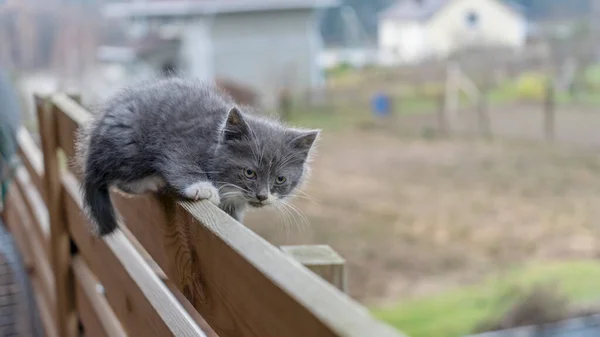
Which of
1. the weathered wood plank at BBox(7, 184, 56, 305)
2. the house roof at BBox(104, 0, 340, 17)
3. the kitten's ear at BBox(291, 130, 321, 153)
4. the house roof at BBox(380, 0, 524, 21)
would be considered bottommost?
the weathered wood plank at BBox(7, 184, 56, 305)

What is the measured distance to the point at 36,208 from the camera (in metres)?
2.07

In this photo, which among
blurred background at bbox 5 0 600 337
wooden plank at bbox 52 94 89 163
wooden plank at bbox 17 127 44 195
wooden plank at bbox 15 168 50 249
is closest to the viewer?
wooden plank at bbox 52 94 89 163

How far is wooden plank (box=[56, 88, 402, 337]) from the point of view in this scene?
0.40 m

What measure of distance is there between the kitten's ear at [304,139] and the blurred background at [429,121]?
2.86m

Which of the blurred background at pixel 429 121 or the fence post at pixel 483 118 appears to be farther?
the fence post at pixel 483 118

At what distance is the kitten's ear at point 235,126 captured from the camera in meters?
0.89

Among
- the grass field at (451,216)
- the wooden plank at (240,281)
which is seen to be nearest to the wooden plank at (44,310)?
the wooden plank at (240,281)

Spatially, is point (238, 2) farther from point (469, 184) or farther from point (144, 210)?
point (144, 210)

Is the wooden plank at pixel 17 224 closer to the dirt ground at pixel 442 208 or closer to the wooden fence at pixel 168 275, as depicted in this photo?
the wooden fence at pixel 168 275

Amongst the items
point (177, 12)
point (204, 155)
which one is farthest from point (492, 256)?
point (204, 155)

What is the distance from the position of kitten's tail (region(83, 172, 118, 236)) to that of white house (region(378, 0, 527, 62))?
4.42 metres

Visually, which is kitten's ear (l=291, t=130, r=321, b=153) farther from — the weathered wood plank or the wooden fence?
the weathered wood plank

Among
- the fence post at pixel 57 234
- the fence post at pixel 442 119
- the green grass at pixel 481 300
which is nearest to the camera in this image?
the fence post at pixel 57 234

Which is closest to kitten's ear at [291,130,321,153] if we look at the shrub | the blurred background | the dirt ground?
the blurred background
